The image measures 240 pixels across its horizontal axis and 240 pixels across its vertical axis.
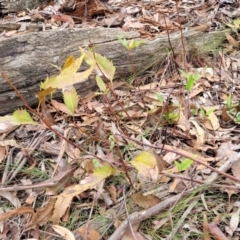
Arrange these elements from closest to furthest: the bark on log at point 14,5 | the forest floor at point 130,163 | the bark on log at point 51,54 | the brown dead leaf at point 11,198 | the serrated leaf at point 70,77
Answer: the serrated leaf at point 70,77 < the forest floor at point 130,163 < the brown dead leaf at point 11,198 < the bark on log at point 51,54 < the bark on log at point 14,5

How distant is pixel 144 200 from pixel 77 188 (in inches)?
10.8

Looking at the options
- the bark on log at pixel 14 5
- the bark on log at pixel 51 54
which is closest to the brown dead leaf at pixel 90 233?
the bark on log at pixel 51 54

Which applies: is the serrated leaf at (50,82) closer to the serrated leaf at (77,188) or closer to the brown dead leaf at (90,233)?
the serrated leaf at (77,188)

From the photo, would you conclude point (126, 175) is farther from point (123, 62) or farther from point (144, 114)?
point (123, 62)

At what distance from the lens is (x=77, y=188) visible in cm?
144

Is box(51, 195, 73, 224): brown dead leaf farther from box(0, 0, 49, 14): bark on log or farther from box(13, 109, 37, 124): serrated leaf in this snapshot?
box(0, 0, 49, 14): bark on log

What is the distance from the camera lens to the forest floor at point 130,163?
58.6 inches

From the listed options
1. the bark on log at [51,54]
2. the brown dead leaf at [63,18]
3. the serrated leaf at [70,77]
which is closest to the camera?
the serrated leaf at [70,77]

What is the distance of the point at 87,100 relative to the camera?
2184 mm

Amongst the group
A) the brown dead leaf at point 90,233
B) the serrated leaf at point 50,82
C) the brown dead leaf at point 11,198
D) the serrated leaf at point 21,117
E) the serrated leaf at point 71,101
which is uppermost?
the serrated leaf at point 50,82

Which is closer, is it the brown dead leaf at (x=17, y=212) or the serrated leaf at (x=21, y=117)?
the serrated leaf at (x=21, y=117)

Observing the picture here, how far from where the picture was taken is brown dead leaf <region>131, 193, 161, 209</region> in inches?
60.8

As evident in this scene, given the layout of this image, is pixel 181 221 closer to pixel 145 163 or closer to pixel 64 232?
pixel 145 163

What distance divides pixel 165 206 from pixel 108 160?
0.94 ft
